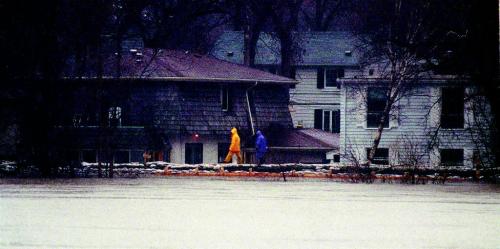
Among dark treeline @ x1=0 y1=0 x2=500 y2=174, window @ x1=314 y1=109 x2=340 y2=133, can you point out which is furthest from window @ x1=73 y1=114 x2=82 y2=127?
window @ x1=314 y1=109 x2=340 y2=133

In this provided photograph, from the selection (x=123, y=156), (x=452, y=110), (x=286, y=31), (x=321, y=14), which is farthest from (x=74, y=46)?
(x=321, y=14)

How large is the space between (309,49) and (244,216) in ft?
167

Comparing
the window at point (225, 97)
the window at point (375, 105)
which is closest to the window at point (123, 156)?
the window at point (225, 97)

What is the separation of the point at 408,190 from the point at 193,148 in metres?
22.6

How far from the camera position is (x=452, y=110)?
4912 cm

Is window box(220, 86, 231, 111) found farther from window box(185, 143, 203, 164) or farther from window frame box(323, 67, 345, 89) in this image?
window frame box(323, 67, 345, 89)

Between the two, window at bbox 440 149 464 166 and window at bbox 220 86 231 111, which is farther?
window at bbox 220 86 231 111

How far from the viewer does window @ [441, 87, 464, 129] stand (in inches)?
1901

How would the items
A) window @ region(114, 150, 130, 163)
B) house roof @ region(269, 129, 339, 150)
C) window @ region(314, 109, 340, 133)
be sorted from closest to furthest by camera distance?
window @ region(114, 150, 130, 163) → house roof @ region(269, 129, 339, 150) → window @ region(314, 109, 340, 133)

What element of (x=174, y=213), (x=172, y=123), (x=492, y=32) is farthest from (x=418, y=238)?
(x=172, y=123)

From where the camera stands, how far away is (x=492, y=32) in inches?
1382

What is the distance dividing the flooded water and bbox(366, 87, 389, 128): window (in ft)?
56.7

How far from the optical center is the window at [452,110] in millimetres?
48281

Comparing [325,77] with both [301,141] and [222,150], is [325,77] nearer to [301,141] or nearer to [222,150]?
[301,141]
